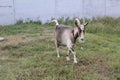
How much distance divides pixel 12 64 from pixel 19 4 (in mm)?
6553

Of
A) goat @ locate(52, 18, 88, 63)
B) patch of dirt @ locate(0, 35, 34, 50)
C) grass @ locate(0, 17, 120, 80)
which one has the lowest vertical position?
grass @ locate(0, 17, 120, 80)

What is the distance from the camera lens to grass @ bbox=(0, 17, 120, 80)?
6.50 m

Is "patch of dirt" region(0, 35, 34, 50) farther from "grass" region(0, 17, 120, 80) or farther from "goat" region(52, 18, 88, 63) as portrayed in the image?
"goat" region(52, 18, 88, 63)

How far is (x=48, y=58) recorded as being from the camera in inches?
302

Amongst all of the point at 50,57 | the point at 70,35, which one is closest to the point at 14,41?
the point at 50,57

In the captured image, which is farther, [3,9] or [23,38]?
[3,9]

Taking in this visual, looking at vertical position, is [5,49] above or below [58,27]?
below

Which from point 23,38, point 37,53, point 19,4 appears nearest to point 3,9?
point 19,4

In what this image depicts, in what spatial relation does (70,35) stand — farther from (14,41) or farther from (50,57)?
(14,41)

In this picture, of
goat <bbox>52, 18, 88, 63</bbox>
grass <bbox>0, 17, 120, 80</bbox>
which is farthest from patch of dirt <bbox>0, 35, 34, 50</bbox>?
goat <bbox>52, 18, 88, 63</bbox>

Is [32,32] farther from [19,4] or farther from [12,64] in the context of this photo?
[12,64]

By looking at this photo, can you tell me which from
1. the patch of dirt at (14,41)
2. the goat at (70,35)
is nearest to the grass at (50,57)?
the patch of dirt at (14,41)

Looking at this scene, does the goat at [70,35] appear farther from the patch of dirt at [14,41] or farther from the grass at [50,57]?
the patch of dirt at [14,41]

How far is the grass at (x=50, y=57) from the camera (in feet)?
21.3
